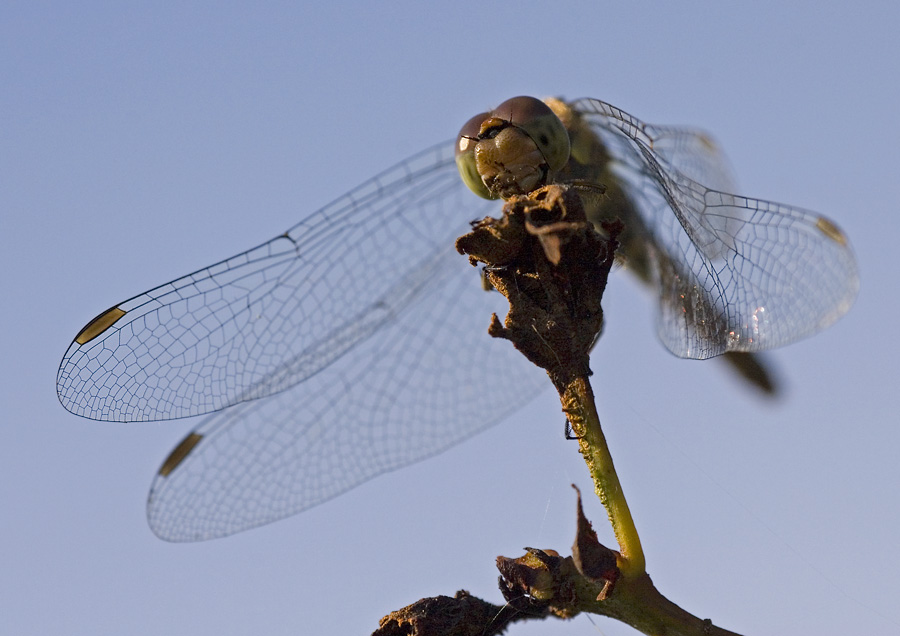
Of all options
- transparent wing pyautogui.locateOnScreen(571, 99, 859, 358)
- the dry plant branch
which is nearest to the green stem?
the dry plant branch

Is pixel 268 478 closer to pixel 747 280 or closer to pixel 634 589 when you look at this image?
pixel 747 280

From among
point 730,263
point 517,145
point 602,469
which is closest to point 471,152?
point 517,145

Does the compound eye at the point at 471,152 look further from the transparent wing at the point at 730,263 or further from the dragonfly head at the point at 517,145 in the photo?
the transparent wing at the point at 730,263

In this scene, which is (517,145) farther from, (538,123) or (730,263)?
(730,263)

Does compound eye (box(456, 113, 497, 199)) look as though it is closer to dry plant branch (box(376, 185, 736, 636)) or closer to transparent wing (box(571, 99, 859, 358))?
transparent wing (box(571, 99, 859, 358))

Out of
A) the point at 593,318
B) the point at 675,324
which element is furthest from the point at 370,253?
the point at 593,318

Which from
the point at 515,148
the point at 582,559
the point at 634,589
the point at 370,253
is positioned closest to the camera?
the point at 582,559

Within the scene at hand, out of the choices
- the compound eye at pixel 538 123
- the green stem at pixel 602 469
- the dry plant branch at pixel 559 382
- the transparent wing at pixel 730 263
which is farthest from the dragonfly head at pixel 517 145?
the green stem at pixel 602 469
